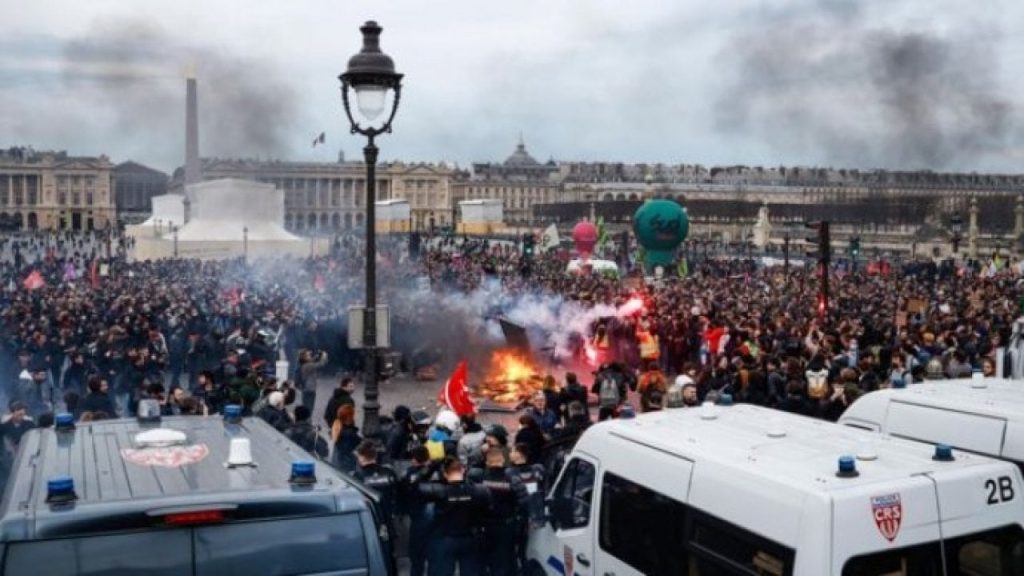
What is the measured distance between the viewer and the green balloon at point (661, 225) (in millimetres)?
33781

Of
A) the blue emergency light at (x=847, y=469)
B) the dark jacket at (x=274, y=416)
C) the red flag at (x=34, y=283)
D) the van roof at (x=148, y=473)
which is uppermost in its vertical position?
the blue emergency light at (x=847, y=469)

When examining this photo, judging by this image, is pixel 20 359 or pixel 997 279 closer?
pixel 20 359

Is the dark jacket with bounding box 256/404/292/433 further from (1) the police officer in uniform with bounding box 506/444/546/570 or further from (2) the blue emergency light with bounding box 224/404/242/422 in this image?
(2) the blue emergency light with bounding box 224/404/242/422

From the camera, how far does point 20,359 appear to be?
42.9ft

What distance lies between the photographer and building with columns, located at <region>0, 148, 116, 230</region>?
131m

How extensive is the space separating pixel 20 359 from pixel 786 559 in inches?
433

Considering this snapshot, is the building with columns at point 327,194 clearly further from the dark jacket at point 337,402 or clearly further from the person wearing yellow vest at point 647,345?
the dark jacket at point 337,402

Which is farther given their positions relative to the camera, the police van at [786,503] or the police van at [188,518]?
the police van at [786,503]

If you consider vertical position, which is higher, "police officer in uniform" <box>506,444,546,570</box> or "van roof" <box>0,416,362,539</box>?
"van roof" <box>0,416,362,539</box>

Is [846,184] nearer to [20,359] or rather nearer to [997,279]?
[997,279]

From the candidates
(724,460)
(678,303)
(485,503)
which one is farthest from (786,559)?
(678,303)

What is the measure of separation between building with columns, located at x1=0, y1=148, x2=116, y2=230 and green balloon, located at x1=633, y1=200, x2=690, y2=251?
4257 inches

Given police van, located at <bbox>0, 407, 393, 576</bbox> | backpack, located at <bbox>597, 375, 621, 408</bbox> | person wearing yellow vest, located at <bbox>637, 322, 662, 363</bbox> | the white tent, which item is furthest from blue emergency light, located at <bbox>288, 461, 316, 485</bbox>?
the white tent

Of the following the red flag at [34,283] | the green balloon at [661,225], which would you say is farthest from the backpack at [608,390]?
the green balloon at [661,225]
